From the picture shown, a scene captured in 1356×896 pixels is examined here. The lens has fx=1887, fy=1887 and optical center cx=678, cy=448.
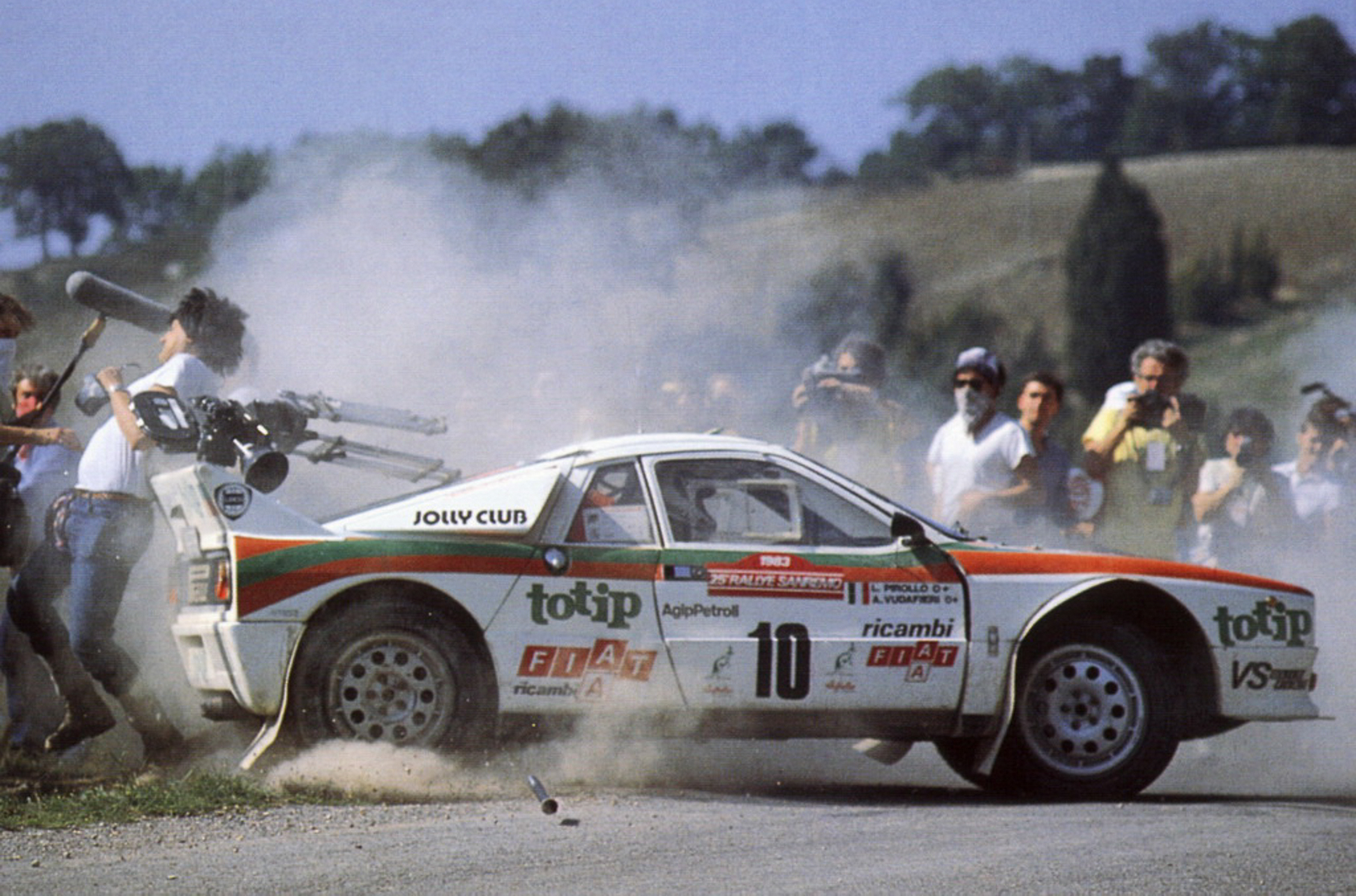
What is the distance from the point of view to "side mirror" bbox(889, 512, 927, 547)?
751 cm

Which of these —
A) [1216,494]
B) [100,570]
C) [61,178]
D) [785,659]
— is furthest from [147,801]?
[61,178]

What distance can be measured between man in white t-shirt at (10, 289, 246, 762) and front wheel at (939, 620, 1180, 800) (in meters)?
3.50

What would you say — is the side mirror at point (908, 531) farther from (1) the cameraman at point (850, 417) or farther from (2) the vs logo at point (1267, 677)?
(1) the cameraman at point (850, 417)

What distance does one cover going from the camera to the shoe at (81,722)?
7832 millimetres

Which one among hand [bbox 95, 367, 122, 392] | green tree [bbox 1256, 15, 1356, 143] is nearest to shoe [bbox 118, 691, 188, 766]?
hand [bbox 95, 367, 122, 392]

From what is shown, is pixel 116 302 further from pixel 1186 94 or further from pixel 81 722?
pixel 1186 94

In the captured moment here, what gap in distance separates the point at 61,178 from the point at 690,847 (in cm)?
1137

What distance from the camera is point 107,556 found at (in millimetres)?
7633

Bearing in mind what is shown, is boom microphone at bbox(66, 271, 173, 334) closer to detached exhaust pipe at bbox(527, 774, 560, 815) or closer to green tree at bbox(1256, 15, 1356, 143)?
detached exhaust pipe at bbox(527, 774, 560, 815)

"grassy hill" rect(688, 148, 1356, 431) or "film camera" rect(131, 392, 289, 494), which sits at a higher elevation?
"grassy hill" rect(688, 148, 1356, 431)

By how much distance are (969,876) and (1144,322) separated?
83.5 meters

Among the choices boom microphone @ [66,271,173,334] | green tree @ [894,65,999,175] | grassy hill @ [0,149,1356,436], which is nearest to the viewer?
boom microphone @ [66,271,173,334]

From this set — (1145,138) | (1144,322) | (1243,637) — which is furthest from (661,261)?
(1145,138)

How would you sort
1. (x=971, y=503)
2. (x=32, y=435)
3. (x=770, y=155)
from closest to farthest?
(x=32, y=435) < (x=971, y=503) < (x=770, y=155)
